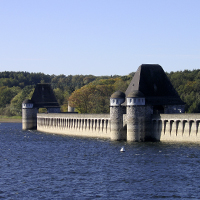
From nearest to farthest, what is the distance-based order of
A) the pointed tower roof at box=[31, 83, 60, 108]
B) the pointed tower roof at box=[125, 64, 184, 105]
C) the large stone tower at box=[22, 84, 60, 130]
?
1. the pointed tower roof at box=[125, 64, 184, 105]
2. the large stone tower at box=[22, 84, 60, 130]
3. the pointed tower roof at box=[31, 83, 60, 108]

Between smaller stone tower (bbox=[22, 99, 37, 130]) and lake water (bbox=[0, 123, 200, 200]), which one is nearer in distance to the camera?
lake water (bbox=[0, 123, 200, 200])

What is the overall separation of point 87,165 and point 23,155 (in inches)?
483

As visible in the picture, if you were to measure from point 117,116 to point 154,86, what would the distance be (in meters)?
7.58

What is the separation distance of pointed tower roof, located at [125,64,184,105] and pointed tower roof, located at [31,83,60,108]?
4221 cm

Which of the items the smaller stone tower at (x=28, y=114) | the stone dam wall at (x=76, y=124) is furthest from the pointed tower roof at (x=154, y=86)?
the smaller stone tower at (x=28, y=114)

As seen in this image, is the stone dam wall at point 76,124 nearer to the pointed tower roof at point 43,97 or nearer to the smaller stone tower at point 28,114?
the smaller stone tower at point 28,114

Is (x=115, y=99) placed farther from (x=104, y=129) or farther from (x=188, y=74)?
(x=188, y=74)

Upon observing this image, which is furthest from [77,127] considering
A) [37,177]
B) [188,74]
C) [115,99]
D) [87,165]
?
[188,74]

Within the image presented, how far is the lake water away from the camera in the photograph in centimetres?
3728

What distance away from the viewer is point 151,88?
74.2 m

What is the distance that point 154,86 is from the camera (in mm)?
74750

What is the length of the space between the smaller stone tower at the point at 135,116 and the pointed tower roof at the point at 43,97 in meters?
49.2

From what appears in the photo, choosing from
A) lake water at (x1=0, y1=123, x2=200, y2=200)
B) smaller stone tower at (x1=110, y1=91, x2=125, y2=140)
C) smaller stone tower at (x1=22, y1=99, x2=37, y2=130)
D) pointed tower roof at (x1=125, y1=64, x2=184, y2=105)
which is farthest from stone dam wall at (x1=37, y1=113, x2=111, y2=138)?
lake water at (x1=0, y1=123, x2=200, y2=200)

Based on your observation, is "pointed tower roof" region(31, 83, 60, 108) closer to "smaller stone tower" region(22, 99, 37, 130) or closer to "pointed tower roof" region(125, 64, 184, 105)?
"smaller stone tower" region(22, 99, 37, 130)
